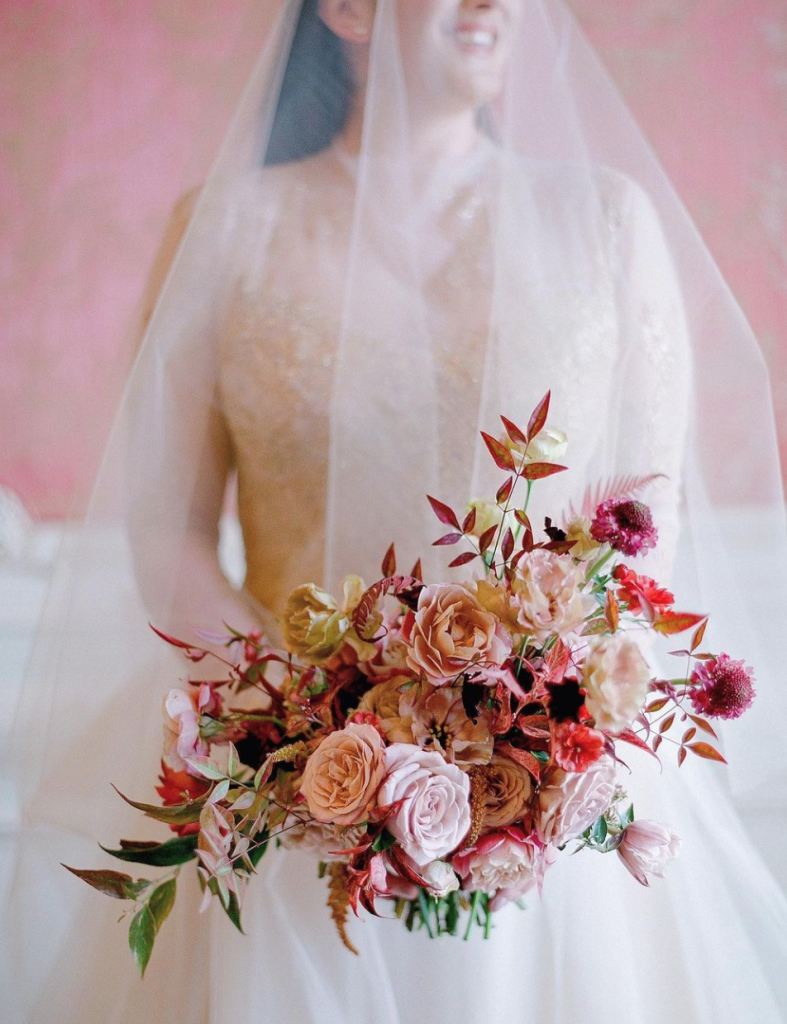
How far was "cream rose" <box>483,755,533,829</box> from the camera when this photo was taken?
534mm

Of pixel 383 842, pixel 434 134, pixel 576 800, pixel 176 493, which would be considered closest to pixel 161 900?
pixel 383 842

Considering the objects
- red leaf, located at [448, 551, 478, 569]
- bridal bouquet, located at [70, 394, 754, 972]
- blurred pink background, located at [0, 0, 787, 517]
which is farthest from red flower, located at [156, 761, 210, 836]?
blurred pink background, located at [0, 0, 787, 517]

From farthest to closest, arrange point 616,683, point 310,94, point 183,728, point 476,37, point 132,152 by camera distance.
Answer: point 132,152 < point 310,94 < point 476,37 < point 183,728 < point 616,683

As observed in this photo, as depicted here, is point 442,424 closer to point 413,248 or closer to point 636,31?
point 413,248

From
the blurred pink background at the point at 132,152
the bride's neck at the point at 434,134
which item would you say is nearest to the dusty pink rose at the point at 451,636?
the bride's neck at the point at 434,134

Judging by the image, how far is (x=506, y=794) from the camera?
0.54 meters

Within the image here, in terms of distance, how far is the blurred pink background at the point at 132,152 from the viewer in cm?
123

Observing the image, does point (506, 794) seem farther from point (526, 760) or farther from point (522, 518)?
point (522, 518)

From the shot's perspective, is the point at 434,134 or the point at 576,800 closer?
the point at 576,800

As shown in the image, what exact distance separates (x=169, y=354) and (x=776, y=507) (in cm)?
56

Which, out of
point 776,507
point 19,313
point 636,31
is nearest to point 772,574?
point 776,507

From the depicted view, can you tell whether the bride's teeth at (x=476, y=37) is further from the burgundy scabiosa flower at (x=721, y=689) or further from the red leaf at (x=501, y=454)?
the burgundy scabiosa flower at (x=721, y=689)

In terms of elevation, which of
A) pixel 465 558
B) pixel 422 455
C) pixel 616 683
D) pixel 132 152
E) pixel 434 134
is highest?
pixel 132 152

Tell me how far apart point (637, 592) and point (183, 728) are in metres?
0.29
